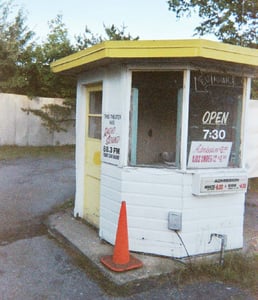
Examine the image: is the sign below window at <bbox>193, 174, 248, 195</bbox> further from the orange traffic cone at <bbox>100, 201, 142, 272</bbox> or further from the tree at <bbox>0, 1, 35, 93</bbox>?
the tree at <bbox>0, 1, 35, 93</bbox>

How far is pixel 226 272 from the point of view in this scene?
156 inches

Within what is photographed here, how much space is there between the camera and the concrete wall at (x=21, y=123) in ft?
46.2

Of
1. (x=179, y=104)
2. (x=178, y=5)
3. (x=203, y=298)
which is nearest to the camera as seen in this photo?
(x=203, y=298)

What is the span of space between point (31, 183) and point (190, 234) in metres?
5.18

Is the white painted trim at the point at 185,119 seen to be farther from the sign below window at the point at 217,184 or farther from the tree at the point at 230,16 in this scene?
the tree at the point at 230,16

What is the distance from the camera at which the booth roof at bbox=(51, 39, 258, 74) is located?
3.71 metres

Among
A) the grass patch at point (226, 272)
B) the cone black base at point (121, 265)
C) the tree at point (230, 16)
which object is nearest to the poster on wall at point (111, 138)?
the cone black base at point (121, 265)

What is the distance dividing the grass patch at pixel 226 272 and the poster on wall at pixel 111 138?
155 cm

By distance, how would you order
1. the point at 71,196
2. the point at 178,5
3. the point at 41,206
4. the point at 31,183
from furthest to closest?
the point at 178,5 → the point at 31,183 → the point at 71,196 → the point at 41,206

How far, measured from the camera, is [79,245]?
4605 millimetres

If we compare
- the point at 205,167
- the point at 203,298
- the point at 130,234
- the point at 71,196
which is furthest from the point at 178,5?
the point at 203,298

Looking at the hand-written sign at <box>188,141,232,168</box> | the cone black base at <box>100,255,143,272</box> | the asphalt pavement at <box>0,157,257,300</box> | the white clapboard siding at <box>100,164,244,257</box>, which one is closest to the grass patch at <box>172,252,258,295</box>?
the asphalt pavement at <box>0,157,257,300</box>

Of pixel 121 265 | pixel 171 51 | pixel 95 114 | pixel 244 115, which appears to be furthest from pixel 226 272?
pixel 95 114

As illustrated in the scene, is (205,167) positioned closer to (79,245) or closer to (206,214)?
(206,214)
